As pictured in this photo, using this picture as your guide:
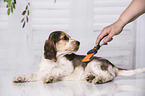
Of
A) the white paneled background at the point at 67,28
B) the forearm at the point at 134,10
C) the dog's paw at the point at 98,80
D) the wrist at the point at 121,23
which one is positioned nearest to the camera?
the forearm at the point at 134,10

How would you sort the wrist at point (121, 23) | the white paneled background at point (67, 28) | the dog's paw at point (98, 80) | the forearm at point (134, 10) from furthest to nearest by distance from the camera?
the white paneled background at point (67, 28), the dog's paw at point (98, 80), the wrist at point (121, 23), the forearm at point (134, 10)

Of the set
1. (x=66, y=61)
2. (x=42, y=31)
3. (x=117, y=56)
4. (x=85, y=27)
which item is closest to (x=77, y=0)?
(x=85, y=27)

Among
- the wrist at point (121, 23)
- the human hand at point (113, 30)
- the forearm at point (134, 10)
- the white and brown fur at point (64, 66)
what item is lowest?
the white and brown fur at point (64, 66)

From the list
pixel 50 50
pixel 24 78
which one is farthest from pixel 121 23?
pixel 24 78

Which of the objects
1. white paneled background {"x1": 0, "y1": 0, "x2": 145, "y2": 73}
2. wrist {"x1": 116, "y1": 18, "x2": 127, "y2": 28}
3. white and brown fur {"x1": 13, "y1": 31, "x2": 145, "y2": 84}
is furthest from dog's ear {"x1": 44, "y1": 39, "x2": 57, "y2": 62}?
white paneled background {"x1": 0, "y1": 0, "x2": 145, "y2": 73}

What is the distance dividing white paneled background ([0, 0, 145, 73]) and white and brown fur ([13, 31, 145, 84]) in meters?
0.61

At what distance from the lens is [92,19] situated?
2.01 metres

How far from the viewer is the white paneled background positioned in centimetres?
201

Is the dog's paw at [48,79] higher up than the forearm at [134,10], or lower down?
lower down

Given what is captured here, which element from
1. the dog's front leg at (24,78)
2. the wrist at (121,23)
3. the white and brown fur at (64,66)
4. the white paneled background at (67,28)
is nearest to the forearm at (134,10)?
the wrist at (121,23)

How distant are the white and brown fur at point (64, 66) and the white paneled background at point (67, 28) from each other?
2.01ft

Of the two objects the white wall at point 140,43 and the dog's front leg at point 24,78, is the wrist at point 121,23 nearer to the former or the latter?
the dog's front leg at point 24,78

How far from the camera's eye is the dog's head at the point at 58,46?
4.46 ft

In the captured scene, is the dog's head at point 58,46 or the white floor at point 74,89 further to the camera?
the dog's head at point 58,46
